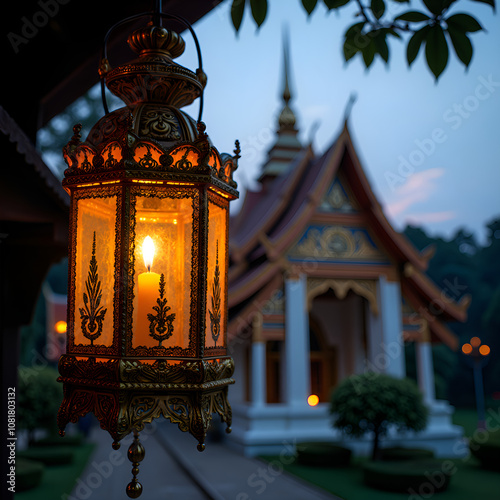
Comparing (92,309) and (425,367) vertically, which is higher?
(92,309)

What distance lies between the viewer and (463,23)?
170 centimetres

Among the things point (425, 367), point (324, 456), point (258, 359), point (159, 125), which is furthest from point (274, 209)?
point (159, 125)

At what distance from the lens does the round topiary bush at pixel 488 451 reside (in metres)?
10.5

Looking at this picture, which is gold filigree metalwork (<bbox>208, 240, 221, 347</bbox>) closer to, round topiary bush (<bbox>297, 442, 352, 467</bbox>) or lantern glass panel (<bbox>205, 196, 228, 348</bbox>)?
lantern glass panel (<bbox>205, 196, 228, 348</bbox>)

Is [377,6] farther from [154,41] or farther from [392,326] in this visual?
[392,326]

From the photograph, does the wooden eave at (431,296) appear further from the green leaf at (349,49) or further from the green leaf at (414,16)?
the green leaf at (414,16)

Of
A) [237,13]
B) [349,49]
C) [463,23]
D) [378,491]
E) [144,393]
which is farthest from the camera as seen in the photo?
[378,491]

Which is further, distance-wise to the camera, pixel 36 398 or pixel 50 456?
pixel 36 398

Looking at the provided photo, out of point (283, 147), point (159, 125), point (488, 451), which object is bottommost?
point (488, 451)

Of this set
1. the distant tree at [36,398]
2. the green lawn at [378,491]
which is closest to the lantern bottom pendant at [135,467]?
the green lawn at [378,491]

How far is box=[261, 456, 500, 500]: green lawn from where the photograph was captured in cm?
852

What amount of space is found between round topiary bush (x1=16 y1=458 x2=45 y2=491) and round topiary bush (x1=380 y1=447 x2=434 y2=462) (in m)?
6.74

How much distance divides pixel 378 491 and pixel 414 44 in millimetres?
8573

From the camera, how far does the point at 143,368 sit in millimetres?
1483
